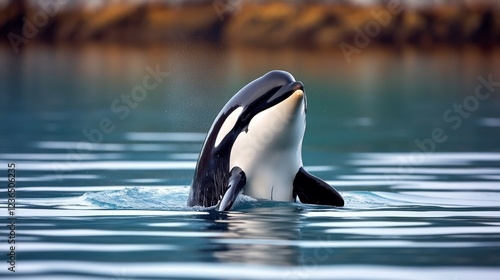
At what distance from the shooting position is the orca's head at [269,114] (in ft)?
40.1

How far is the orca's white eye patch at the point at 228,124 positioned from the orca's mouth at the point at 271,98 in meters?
0.07

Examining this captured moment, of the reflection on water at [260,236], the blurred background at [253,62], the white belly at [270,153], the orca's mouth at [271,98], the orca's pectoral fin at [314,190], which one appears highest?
the blurred background at [253,62]

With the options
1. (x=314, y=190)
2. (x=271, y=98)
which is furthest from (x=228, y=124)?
(x=314, y=190)

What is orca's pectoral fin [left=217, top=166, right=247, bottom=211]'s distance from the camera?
12016 mm

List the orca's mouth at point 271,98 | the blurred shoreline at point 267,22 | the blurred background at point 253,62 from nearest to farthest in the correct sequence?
the orca's mouth at point 271,98 < the blurred background at point 253,62 < the blurred shoreline at point 267,22

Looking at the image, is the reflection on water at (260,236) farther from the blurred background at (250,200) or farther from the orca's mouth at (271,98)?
the orca's mouth at (271,98)

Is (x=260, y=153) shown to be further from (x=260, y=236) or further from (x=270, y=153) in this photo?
(x=260, y=236)

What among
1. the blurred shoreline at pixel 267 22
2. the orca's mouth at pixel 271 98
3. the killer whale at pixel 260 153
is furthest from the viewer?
the blurred shoreline at pixel 267 22

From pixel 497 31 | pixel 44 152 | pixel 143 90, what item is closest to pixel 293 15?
pixel 497 31

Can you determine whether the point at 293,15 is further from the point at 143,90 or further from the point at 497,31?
the point at 143,90

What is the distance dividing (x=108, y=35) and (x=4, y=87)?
1797 inches

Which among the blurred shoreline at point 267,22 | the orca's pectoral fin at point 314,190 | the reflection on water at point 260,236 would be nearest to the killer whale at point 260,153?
the orca's pectoral fin at point 314,190

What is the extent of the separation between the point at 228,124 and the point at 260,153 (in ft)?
1.49

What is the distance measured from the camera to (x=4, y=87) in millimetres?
40000
